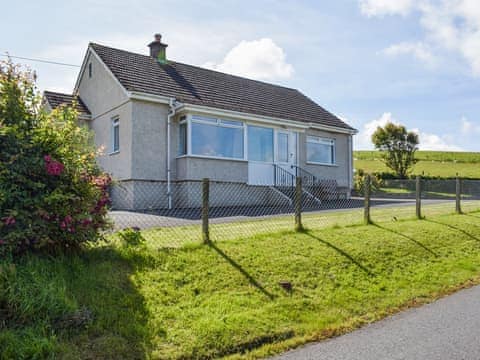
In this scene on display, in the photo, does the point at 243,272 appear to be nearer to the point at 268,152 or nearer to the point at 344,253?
the point at 344,253

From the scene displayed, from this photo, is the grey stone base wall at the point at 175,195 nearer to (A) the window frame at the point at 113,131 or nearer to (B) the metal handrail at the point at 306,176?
(A) the window frame at the point at 113,131

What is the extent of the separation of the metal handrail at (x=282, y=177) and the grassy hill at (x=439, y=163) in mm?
23197

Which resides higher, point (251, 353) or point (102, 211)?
point (102, 211)

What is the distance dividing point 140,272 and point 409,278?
4137 millimetres

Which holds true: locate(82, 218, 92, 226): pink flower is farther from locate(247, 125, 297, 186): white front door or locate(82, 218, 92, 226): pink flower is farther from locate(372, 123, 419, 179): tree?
locate(372, 123, 419, 179): tree

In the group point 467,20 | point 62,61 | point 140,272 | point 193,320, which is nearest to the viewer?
point 193,320

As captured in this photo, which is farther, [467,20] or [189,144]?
[189,144]

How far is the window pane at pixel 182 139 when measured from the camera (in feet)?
52.3

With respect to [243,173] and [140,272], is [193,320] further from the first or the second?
[243,173]

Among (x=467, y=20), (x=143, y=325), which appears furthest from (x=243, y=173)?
(x=143, y=325)

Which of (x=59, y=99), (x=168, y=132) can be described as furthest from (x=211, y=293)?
(x=59, y=99)

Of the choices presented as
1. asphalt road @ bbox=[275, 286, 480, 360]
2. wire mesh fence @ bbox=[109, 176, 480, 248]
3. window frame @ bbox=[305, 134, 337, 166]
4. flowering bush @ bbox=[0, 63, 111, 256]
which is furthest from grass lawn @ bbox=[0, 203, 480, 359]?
window frame @ bbox=[305, 134, 337, 166]

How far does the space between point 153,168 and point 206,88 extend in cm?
473

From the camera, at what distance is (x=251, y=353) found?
4016 mm
